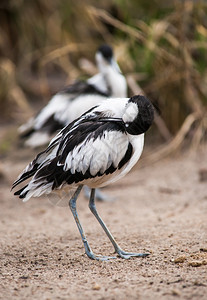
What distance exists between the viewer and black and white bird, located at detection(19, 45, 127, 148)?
18.6 feet

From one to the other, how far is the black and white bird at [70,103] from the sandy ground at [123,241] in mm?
769

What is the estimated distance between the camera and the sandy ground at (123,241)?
289 cm

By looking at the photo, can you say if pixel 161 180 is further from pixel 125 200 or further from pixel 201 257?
pixel 201 257

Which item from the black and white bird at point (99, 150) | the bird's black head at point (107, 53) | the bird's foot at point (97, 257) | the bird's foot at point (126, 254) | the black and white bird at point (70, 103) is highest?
the black and white bird at point (99, 150)

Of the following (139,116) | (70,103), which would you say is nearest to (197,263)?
(139,116)

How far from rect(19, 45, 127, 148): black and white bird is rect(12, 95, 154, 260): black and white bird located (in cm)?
210

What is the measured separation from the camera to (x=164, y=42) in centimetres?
695

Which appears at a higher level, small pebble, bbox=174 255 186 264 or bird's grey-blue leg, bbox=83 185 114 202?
small pebble, bbox=174 255 186 264

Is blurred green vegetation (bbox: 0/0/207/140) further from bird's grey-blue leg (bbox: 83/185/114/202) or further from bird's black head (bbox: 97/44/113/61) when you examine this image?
bird's grey-blue leg (bbox: 83/185/114/202)

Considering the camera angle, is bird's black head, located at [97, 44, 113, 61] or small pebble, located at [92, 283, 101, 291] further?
bird's black head, located at [97, 44, 113, 61]

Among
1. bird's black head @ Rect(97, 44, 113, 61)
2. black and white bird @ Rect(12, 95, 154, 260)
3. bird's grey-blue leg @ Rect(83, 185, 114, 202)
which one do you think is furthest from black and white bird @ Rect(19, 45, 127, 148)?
black and white bird @ Rect(12, 95, 154, 260)

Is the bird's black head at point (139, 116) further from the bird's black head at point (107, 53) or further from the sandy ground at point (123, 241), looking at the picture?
the bird's black head at point (107, 53)

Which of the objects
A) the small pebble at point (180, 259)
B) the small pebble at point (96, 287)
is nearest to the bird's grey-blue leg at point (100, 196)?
the small pebble at point (180, 259)

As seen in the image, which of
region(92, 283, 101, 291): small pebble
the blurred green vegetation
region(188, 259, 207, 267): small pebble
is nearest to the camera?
region(92, 283, 101, 291): small pebble
